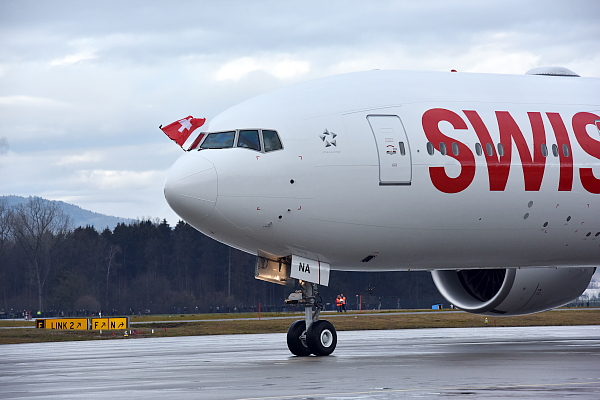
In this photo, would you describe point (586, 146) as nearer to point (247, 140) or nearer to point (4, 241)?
point (247, 140)

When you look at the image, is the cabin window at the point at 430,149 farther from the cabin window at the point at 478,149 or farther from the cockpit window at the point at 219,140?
the cockpit window at the point at 219,140

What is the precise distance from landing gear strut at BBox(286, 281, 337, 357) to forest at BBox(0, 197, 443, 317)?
247 feet

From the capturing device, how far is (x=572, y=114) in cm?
2041

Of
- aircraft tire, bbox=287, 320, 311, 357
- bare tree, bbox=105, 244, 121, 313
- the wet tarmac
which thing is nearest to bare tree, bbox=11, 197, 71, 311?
bare tree, bbox=105, 244, 121, 313

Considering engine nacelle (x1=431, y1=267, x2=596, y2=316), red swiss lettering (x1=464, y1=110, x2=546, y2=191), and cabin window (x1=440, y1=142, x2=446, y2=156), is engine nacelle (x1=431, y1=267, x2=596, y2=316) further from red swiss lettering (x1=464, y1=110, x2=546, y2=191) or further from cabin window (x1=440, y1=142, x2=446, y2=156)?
cabin window (x1=440, y1=142, x2=446, y2=156)

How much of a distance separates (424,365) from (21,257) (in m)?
91.3

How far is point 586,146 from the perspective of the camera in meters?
20.0

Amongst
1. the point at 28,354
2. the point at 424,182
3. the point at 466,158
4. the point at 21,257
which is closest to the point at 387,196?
the point at 424,182

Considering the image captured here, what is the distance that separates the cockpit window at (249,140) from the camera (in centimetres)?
1778

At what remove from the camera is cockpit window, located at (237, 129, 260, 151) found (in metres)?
17.8

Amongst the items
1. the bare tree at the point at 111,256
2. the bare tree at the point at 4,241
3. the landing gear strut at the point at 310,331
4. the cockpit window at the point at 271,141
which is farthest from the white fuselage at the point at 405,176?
the bare tree at the point at 111,256

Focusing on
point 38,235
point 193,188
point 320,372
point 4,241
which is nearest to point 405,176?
point 193,188

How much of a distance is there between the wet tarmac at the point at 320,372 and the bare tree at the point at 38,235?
8118 centimetres

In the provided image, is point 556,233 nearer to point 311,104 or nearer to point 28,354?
point 311,104
